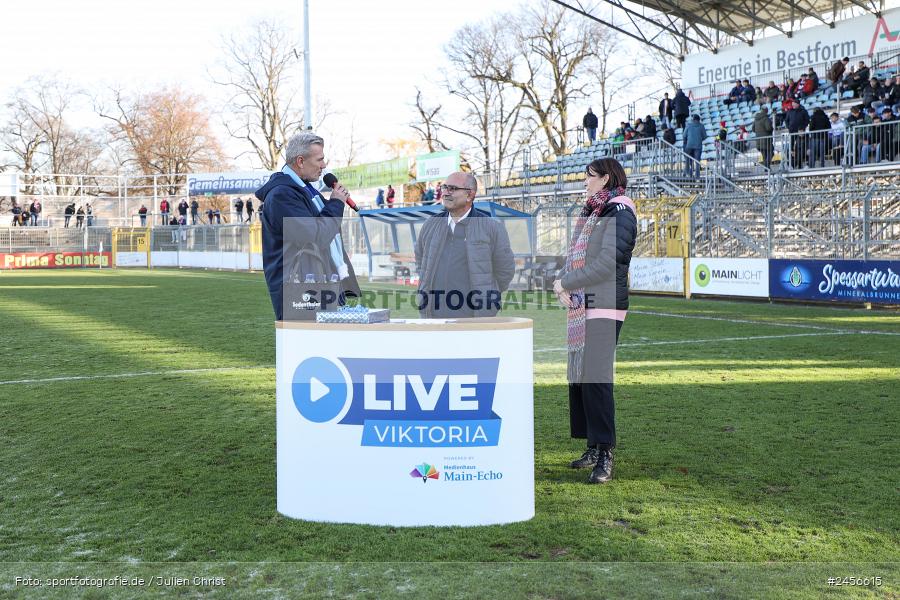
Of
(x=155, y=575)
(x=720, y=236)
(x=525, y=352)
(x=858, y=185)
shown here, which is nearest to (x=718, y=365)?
(x=525, y=352)

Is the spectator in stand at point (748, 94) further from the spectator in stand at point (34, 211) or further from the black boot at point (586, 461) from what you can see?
the spectator in stand at point (34, 211)

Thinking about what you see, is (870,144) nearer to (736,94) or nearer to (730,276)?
(730,276)

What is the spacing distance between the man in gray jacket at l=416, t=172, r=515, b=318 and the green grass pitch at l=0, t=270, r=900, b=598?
124 cm

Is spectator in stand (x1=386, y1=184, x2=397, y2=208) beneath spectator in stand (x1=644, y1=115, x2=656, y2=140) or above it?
beneath

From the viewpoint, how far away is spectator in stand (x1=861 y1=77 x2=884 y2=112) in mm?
26142

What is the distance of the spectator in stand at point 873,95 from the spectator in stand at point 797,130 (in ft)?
5.10

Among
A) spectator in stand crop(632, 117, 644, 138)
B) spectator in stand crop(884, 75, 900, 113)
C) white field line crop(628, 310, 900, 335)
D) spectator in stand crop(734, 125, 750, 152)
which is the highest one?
spectator in stand crop(632, 117, 644, 138)

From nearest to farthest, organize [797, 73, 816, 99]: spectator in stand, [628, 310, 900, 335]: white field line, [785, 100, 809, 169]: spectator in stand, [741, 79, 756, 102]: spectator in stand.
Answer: [628, 310, 900, 335]: white field line, [785, 100, 809, 169]: spectator in stand, [797, 73, 816, 99]: spectator in stand, [741, 79, 756, 102]: spectator in stand

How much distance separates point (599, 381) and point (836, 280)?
1593 cm

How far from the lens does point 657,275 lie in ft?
81.8

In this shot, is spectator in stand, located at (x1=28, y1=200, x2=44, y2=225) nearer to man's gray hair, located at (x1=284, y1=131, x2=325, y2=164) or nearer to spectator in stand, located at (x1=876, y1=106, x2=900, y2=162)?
spectator in stand, located at (x1=876, y1=106, x2=900, y2=162)

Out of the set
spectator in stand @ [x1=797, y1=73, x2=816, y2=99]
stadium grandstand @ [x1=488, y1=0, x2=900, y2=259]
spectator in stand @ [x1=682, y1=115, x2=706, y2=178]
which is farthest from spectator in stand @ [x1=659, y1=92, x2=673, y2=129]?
spectator in stand @ [x1=797, y1=73, x2=816, y2=99]

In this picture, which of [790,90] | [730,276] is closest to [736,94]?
[790,90]

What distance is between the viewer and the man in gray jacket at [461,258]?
271 inches
